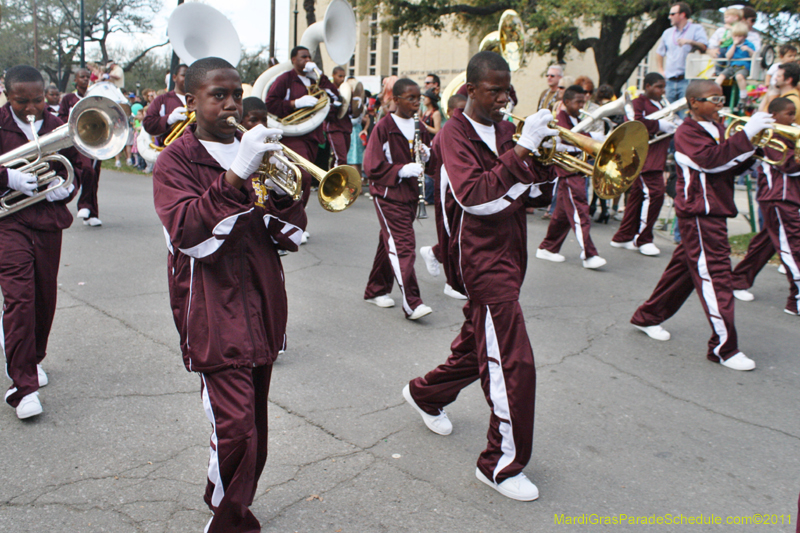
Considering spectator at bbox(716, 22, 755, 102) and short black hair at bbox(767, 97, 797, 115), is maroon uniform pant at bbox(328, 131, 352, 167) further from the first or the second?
spectator at bbox(716, 22, 755, 102)

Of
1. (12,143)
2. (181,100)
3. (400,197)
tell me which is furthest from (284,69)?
(12,143)

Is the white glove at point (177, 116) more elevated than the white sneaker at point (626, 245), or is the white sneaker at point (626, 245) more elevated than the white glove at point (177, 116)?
the white glove at point (177, 116)

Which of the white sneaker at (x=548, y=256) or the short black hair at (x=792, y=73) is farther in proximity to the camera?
the white sneaker at (x=548, y=256)

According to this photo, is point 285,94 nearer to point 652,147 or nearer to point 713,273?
point 652,147

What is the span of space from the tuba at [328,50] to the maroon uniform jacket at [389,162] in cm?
204

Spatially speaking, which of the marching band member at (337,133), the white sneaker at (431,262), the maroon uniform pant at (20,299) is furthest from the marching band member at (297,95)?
the maroon uniform pant at (20,299)

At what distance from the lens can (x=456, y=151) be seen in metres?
3.08

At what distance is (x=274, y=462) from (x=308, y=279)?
3.52m

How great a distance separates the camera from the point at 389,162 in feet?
18.6

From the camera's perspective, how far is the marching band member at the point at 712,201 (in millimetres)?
4660

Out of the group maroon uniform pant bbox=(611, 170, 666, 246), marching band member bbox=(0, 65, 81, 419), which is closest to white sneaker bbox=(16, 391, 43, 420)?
marching band member bbox=(0, 65, 81, 419)

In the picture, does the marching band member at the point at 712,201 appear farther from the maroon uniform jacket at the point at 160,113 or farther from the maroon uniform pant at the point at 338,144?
the maroon uniform jacket at the point at 160,113

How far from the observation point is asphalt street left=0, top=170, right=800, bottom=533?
2949mm

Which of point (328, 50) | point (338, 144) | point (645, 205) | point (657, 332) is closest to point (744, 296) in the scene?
point (657, 332)
